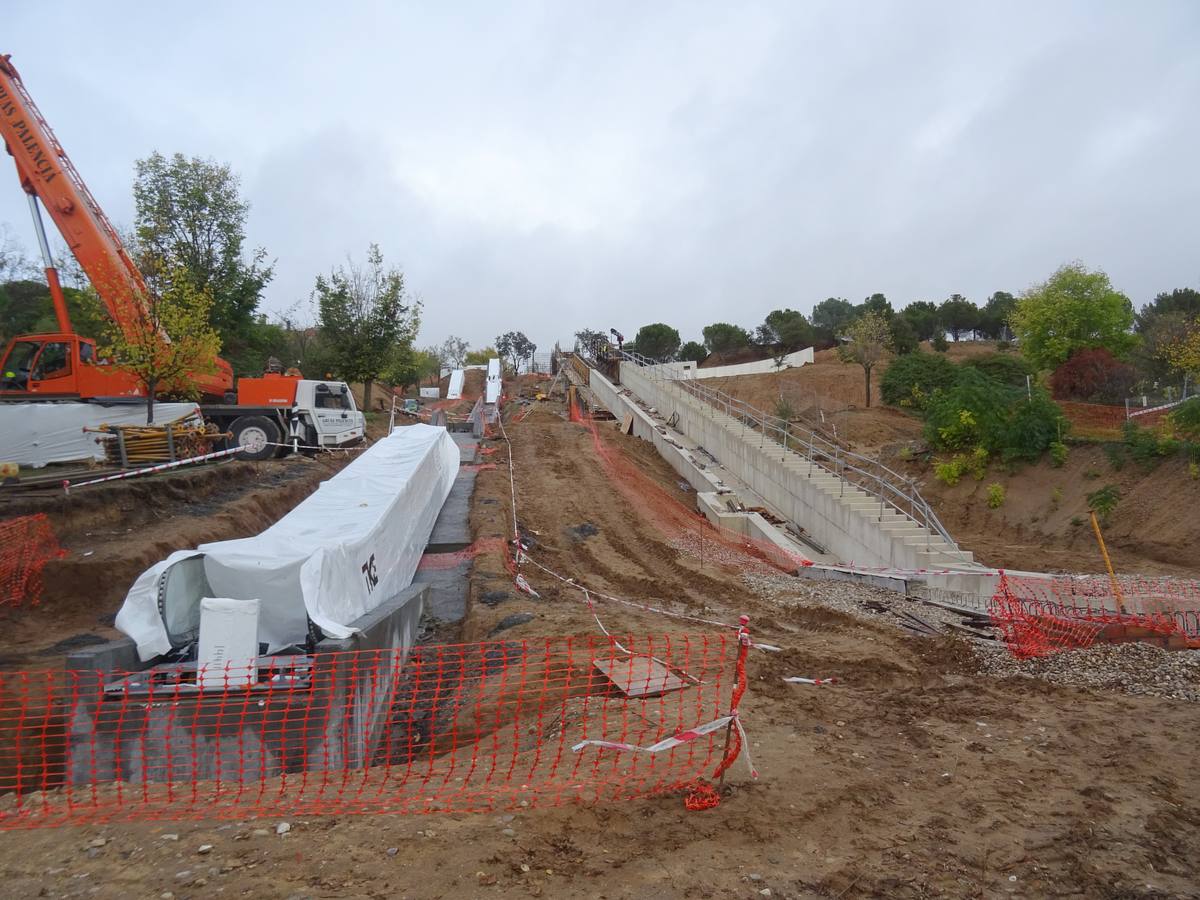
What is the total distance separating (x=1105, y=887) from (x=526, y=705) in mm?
4942

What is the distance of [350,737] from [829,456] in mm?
16042

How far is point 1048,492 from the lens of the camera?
802 inches

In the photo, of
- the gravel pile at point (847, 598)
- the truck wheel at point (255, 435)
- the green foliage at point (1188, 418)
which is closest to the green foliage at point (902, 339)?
the green foliage at point (1188, 418)

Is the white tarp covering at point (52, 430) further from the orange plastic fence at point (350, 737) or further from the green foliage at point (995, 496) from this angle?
the green foliage at point (995, 496)

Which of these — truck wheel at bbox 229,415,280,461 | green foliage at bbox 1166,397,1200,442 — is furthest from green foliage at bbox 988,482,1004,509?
truck wheel at bbox 229,415,280,461

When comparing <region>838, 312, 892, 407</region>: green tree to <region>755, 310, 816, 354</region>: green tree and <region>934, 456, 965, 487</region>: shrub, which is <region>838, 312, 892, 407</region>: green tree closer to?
<region>934, 456, 965, 487</region>: shrub

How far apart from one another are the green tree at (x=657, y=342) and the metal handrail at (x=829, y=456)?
31.7 metres

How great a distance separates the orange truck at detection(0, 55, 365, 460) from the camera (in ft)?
52.7

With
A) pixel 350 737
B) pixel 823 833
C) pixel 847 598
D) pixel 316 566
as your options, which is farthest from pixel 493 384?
pixel 823 833

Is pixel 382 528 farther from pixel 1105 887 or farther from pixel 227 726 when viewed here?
pixel 1105 887

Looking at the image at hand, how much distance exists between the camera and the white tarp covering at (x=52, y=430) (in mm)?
14523

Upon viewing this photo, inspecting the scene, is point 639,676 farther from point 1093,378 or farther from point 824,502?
point 1093,378

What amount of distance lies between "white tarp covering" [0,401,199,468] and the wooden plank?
13041 mm

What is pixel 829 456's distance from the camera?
66.0ft
